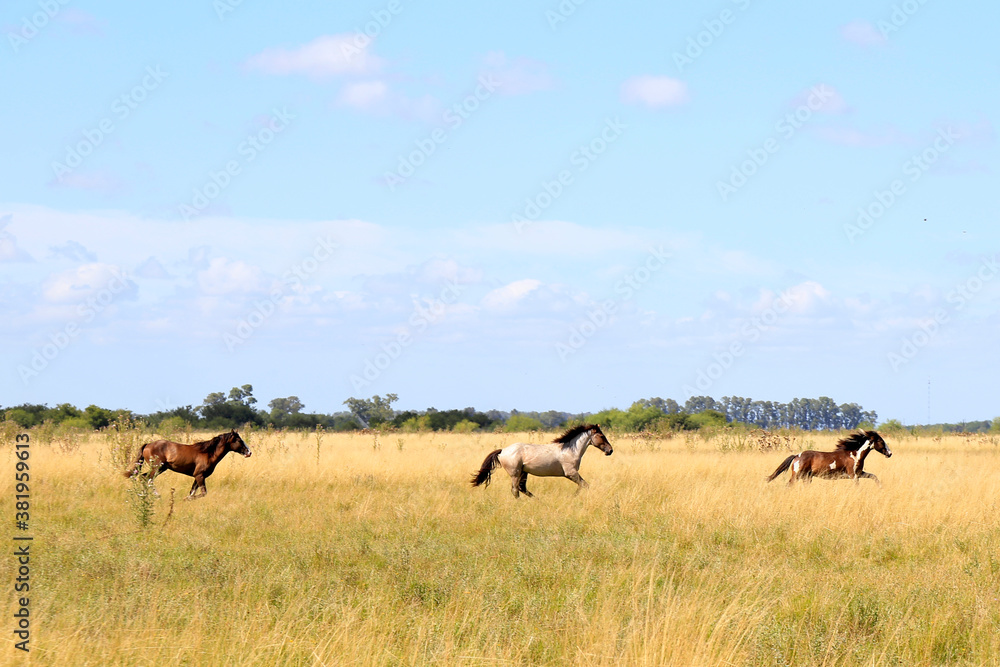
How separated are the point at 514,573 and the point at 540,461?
259 inches

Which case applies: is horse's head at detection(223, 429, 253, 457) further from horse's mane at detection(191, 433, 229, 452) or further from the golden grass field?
the golden grass field

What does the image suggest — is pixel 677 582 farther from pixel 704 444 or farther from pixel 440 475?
pixel 704 444

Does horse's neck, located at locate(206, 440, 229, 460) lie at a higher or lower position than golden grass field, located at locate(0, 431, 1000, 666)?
higher

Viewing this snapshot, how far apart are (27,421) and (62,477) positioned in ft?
138

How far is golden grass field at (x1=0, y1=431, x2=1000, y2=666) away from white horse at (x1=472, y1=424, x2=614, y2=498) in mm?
392

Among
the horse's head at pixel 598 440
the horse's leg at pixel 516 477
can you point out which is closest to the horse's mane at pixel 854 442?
the horse's head at pixel 598 440

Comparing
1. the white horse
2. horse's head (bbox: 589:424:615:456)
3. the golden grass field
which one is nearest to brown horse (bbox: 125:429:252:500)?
the golden grass field

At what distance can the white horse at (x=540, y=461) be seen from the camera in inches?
583

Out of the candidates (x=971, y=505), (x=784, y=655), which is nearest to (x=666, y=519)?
(x=971, y=505)

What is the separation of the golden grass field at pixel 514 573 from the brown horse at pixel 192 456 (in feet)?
1.51

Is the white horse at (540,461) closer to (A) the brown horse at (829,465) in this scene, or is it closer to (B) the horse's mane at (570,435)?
(B) the horse's mane at (570,435)

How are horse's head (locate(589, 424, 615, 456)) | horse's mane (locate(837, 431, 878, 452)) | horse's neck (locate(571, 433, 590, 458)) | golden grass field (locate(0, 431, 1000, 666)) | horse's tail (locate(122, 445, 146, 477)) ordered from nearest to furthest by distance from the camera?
golden grass field (locate(0, 431, 1000, 666)) → horse's tail (locate(122, 445, 146, 477)) → horse's neck (locate(571, 433, 590, 458)) → horse's head (locate(589, 424, 615, 456)) → horse's mane (locate(837, 431, 878, 452))

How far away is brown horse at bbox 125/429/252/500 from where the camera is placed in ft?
48.1

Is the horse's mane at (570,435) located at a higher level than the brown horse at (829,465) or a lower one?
higher
